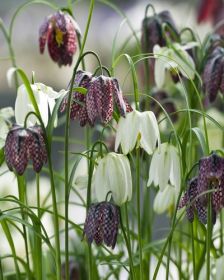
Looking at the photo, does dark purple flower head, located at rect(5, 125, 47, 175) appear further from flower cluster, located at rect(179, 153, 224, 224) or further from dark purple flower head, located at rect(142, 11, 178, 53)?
dark purple flower head, located at rect(142, 11, 178, 53)

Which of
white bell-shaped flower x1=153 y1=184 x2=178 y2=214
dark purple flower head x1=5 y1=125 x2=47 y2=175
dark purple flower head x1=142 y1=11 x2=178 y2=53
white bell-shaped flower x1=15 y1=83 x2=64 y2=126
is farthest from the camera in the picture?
dark purple flower head x1=142 y1=11 x2=178 y2=53

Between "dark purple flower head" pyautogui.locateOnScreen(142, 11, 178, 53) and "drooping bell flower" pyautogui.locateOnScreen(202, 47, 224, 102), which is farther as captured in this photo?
"dark purple flower head" pyautogui.locateOnScreen(142, 11, 178, 53)

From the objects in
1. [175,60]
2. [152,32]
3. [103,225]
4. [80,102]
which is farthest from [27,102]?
[152,32]

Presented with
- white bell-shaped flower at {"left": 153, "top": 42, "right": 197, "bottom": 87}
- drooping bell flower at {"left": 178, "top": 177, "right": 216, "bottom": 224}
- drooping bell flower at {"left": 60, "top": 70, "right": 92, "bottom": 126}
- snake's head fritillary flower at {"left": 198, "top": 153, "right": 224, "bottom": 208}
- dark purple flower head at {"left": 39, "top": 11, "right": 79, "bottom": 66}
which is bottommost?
drooping bell flower at {"left": 178, "top": 177, "right": 216, "bottom": 224}

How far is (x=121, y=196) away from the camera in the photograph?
136cm

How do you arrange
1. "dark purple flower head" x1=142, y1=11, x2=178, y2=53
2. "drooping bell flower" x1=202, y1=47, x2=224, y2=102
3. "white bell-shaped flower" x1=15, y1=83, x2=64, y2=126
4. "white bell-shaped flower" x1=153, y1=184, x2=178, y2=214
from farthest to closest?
"dark purple flower head" x1=142, y1=11, x2=178, y2=53
"white bell-shaped flower" x1=153, y1=184, x2=178, y2=214
"drooping bell flower" x1=202, y1=47, x2=224, y2=102
"white bell-shaped flower" x1=15, y1=83, x2=64, y2=126

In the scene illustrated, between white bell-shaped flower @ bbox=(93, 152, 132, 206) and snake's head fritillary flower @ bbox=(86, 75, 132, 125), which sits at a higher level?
snake's head fritillary flower @ bbox=(86, 75, 132, 125)

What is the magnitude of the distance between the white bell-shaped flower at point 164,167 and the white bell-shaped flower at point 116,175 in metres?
0.07

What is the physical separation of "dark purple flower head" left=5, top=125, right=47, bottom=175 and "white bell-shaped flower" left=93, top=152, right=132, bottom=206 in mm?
→ 104

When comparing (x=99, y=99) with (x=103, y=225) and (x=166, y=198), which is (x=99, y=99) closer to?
(x=103, y=225)

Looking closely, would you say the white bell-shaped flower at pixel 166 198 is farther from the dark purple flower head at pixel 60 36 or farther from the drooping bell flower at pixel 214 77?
the dark purple flower head at pixel 60 36

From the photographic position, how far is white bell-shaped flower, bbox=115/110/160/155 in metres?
1.34

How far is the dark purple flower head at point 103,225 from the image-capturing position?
1.34m

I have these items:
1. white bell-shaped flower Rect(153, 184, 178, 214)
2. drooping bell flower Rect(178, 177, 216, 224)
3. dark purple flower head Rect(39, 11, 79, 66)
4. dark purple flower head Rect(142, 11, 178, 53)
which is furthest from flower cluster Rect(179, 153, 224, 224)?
dark purple flower head Rect(142, 11, 178, 53)
